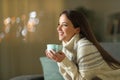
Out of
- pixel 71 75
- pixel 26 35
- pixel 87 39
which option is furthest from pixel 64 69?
pixel 26 35

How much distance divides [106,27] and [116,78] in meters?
2.11

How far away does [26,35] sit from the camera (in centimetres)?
328

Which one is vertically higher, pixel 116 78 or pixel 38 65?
pixel 116 78

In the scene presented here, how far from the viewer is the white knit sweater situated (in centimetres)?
125

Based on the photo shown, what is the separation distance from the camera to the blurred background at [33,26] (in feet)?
10.6

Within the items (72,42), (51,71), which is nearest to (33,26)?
(51,71)

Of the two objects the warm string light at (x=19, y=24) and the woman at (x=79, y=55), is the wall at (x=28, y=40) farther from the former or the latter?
the woman at (x=79, y=55)

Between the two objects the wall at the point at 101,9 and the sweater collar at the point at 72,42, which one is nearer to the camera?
the sweater collar at the point at 72,42

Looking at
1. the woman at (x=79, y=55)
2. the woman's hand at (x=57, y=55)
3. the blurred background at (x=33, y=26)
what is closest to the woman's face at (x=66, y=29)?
the woman at (x=79, y=55)

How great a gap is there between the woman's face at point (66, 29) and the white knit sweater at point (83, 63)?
28 millimetres

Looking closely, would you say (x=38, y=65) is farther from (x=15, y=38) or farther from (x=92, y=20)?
(x=92, y=20)

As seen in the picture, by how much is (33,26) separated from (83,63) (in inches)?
84.8

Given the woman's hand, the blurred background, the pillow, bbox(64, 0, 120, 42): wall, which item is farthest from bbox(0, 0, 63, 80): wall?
the woman's hand

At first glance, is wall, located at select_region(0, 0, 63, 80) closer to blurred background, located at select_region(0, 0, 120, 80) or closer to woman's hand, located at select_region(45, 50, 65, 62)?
blurred background, located at select_region(0, 0, 120, 80)
